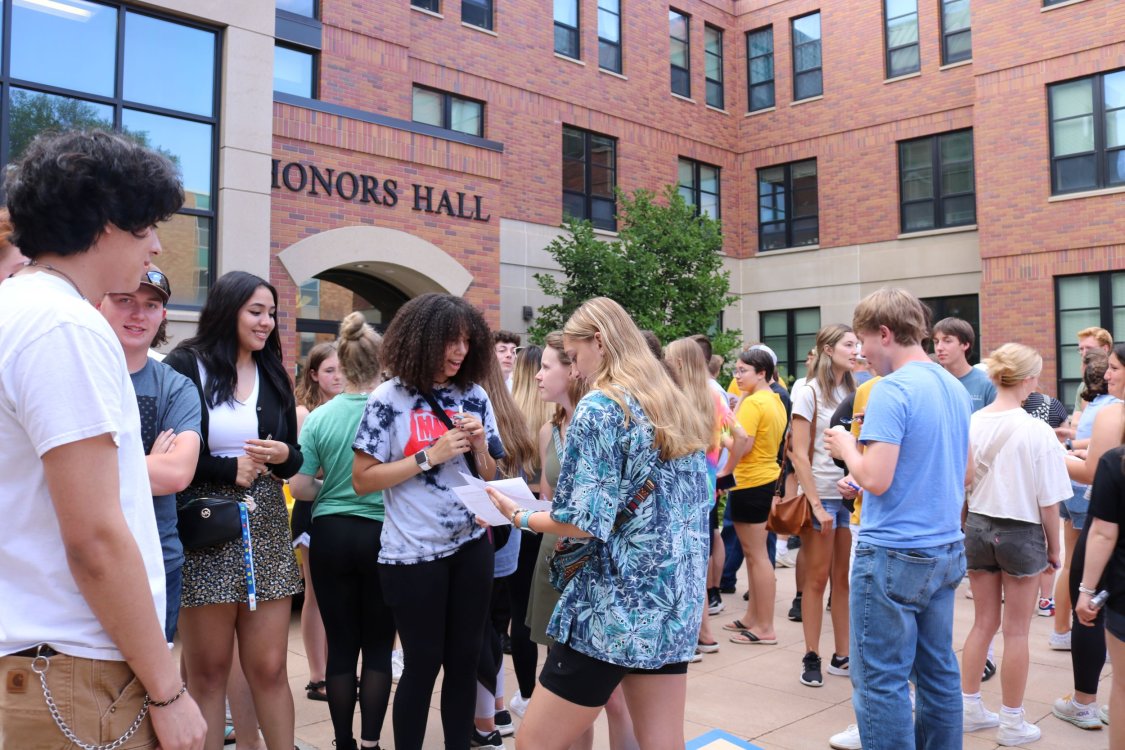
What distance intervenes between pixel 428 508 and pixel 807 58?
20.8 metres

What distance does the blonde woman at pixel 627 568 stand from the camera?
2.74 metres

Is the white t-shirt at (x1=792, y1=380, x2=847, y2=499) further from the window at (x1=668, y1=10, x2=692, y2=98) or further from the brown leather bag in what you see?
the window at (x1=668, y1=10, x2=692, y2=98)

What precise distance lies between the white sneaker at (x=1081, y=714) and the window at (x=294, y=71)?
13.1 m

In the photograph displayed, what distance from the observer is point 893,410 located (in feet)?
11.4

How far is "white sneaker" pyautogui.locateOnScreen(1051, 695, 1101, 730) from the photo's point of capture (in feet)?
15.2

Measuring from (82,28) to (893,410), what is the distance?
1020cm

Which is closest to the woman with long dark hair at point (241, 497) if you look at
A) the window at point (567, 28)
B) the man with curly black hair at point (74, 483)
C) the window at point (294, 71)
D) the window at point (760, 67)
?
the man with curly black hair at point (74, 483)

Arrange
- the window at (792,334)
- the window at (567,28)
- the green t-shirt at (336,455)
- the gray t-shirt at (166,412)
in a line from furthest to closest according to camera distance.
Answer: the window at (792,334)
the window at (567,28)
the green t-shirt at (336,455)
the gray t-shirt at (166,412)

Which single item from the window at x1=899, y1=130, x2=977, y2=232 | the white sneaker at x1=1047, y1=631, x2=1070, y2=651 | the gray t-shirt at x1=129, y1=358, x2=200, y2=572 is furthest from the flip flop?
the window at x1=899, y1=130, x2=977, y2=232

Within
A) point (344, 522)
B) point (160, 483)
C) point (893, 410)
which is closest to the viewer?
point (160, 483)

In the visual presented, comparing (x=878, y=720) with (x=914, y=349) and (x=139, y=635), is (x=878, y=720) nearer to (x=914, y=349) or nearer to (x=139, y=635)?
(x=914, y=349)

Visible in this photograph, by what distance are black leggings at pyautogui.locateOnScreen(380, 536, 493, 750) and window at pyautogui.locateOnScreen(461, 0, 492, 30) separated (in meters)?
15.3

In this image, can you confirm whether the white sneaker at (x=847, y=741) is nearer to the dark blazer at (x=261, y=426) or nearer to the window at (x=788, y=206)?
the dark blazer at (x=261, y=426)

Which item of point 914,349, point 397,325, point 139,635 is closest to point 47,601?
point 139,635
